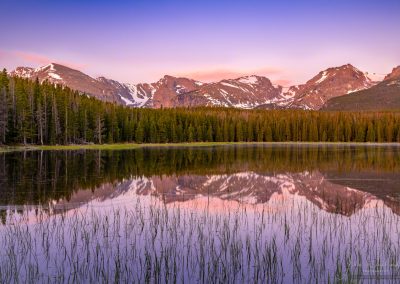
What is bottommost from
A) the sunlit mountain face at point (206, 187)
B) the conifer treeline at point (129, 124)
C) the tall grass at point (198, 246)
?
the tall grass at point (198, 246)

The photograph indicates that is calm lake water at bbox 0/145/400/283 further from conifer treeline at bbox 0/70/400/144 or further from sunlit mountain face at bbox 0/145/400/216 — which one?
conifer treeline at bbox 0/70/400/144

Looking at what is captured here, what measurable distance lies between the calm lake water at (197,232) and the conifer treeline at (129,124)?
66033mm

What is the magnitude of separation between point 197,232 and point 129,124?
126 m

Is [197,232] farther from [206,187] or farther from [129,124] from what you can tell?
[129,124]

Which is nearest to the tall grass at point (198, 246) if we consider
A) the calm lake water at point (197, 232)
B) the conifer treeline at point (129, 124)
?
the calm lake water at point (197, 232)

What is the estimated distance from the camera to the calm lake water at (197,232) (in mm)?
13320

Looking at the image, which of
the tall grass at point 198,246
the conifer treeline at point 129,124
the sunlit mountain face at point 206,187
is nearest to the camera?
the tall grass at point 198,246

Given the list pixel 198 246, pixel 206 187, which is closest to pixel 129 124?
pixel 206 187

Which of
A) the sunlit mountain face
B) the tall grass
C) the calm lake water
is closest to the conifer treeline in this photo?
the sunlit mountain face

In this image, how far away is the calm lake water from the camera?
13.3 m

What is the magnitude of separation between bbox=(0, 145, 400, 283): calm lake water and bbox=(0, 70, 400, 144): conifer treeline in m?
66.0

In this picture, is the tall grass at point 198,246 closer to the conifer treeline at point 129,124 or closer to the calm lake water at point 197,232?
the calm lake water at point 197,232

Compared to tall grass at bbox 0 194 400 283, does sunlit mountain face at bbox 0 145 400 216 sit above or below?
above

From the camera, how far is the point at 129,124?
14212 centimetres
